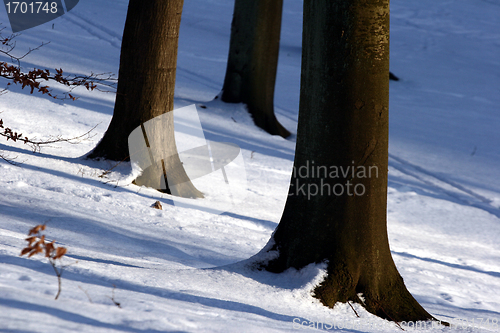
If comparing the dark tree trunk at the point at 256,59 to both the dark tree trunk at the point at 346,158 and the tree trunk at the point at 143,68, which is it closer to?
the tree trunk at the point at 143,68

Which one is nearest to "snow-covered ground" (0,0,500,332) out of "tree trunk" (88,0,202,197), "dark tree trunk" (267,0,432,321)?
"dark tree trunk" (267,0,432,321)

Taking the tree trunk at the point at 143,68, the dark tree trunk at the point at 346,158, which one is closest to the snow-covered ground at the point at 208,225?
the dark tree trunk at the point at 346,158

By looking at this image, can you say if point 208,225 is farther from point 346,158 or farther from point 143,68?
point 346,158

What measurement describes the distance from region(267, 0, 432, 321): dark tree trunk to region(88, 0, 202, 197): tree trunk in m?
2.19

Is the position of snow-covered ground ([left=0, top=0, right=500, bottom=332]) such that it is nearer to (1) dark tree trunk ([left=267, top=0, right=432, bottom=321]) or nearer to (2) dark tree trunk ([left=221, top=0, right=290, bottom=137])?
(1) dark tree trunk ([left=267, top=0, right=432, bottom=321])

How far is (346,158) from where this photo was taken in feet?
9.83

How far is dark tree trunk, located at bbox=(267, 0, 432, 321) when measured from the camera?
291 cm

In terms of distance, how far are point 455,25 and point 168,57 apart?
2117 cm

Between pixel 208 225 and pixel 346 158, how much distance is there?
2056 millimetres

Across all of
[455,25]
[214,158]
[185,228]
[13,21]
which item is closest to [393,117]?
[214,158]

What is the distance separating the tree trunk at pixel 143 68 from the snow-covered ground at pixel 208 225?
36cm

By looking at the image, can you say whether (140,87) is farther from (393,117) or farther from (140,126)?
(393,117)

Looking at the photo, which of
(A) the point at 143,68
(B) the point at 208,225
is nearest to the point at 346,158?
(B) the point at 208,225

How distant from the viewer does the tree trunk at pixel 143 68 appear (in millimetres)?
4758
